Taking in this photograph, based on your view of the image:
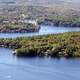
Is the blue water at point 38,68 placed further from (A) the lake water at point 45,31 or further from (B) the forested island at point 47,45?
(A) the lake water at point 45,31

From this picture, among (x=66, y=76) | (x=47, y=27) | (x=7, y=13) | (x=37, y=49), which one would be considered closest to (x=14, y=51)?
(x=37, y=49)

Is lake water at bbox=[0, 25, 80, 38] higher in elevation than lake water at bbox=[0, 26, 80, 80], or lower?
higher

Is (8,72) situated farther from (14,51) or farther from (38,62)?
(14,51)

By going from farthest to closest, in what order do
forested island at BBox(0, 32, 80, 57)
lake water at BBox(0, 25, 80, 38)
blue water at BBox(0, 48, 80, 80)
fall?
lake water at BBox(0, 25, 80, 38) < forested island at BBox(0, 32, 80, 57) < blue water at BBox(0, 48, 80, 80)

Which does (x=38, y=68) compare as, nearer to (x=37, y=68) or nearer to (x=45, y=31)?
(x=37, y=68)

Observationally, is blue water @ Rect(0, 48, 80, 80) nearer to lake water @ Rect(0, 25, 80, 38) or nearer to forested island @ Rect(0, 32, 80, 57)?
forested island @ Rect(0, 32, 80, 57)

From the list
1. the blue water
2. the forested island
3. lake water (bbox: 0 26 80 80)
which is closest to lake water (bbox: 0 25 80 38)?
the forested island

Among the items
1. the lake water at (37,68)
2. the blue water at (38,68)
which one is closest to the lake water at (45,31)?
the lake water at (37,68)

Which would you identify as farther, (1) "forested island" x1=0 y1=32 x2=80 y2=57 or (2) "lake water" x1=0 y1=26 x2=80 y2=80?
(1) "forested island" x1=0 y1=32 x2=80 y2=57
